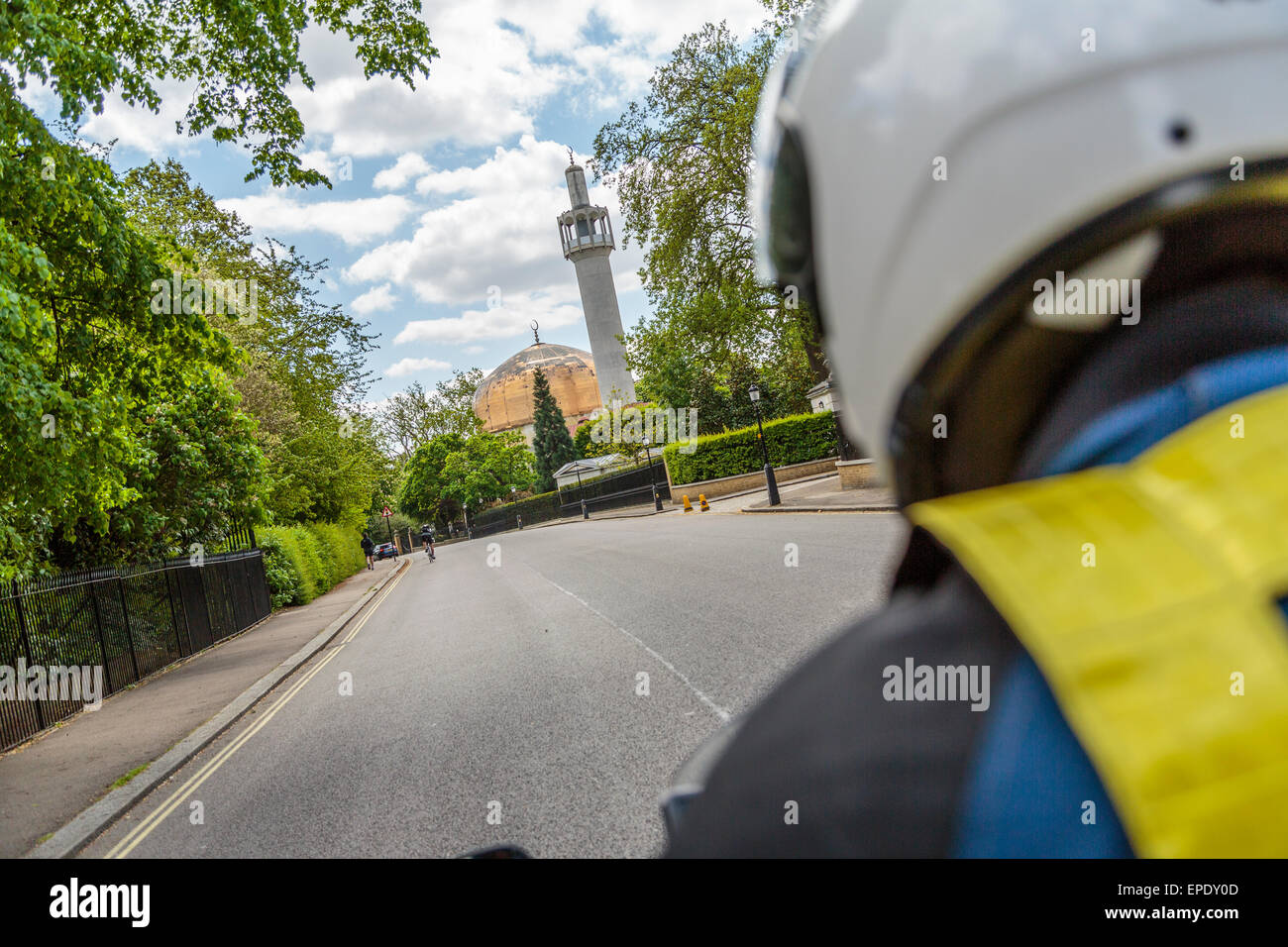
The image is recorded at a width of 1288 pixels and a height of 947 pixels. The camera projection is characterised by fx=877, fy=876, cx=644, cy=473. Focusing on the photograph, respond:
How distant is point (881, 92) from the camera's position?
94 cm

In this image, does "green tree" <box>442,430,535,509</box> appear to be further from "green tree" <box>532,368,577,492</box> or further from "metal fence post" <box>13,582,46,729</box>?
"metal fence post" <box>13,582,46,729</box>

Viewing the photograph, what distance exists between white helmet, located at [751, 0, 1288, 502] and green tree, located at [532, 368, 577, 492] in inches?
3419

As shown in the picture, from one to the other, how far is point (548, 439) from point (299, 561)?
6550cm

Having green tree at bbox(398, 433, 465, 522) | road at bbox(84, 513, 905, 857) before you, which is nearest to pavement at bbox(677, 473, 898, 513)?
road at bbox(84, 513, 905, 857)

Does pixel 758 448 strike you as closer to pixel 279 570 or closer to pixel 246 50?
pixel 279 570

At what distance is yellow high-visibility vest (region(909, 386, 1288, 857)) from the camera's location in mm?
460

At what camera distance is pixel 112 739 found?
28.5 feet

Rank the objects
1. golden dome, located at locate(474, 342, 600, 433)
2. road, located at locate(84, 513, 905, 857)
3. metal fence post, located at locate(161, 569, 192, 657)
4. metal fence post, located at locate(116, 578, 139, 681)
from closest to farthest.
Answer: road, located at locate(84, 513, 905, 857)
metal fence post, located at locate(116, 578, 139, 681)
metal fence post, located at locate(161, 569, 192, 657)
golden dome, located at locate(474, 342, 600, 433)

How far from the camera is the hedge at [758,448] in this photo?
38.6 meters

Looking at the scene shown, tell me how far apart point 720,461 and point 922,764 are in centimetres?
3867

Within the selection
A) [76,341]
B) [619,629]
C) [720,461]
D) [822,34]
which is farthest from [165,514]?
[720,461]

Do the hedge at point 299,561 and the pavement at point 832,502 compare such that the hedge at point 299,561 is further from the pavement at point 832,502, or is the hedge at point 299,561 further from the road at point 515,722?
the pavement at point 832,502

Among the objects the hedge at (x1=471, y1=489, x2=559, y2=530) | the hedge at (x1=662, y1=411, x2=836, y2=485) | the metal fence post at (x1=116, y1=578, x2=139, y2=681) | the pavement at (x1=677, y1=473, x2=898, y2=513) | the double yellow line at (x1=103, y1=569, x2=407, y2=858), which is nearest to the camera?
A: the double yellow line at (x1=103, y1=569, x2=407, y2=858)

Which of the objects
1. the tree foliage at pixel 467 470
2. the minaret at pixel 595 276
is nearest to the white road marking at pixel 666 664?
the tree foliage at pixel 467 470
